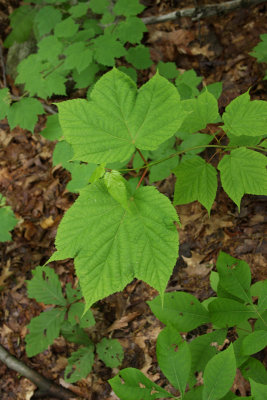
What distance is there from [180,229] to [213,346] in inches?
56.2

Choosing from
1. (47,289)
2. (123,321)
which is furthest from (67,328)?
(123,321)

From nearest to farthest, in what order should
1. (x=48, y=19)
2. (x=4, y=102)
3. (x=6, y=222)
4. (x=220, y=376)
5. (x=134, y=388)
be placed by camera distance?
(x=220, y=376), (x=134, y=388), (x=4, y=102), (x=48, y=19), (x=6, y=222)

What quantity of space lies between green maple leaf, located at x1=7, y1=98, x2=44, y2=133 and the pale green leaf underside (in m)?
1.97

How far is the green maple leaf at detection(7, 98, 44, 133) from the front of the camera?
2.96 meters

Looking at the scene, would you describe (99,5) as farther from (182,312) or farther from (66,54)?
(182,312)

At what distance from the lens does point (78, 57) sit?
3053 mm

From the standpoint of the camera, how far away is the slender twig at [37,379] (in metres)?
3.13

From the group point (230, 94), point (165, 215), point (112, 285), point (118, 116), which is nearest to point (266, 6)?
point (230, 94)

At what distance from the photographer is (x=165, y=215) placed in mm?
1244

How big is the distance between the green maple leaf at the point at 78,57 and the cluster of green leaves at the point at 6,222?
1.92 m

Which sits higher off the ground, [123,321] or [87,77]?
[87,77]

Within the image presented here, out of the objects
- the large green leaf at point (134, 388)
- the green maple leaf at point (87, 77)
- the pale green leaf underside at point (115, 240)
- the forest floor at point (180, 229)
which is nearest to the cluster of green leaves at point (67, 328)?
the forest floor at point (180, 229)

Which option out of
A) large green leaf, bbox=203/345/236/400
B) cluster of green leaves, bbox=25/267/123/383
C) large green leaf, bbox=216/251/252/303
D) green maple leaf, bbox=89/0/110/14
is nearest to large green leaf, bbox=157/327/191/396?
large green leaf, bbox=203/345/236/400

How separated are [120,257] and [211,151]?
69.1 inches
